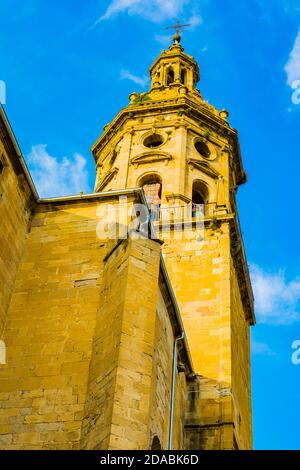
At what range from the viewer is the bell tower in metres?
18.5

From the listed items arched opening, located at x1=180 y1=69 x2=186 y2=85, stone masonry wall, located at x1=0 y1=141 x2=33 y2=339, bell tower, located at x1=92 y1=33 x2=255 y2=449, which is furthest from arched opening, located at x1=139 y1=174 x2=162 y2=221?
stone masonry wall, located at x1=0 y1=141 x2=33 y2=339

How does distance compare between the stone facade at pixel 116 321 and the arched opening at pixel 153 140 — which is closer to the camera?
the stone facade at pixel 116 321

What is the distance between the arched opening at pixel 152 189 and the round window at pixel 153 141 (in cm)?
168

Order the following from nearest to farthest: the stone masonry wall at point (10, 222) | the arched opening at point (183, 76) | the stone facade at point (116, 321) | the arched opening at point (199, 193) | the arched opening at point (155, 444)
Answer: the stone facade at point (116, 321) < the arched opening at point (155, 444) < the stone masonry wall at point (10, 222) < the arched opening at point (199, 193) < the arched opening at point (183, 76)

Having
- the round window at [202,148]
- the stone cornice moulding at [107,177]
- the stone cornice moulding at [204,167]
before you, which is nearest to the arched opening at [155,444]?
the stone cornice moulding at [204,167]

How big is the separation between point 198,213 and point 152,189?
233cm

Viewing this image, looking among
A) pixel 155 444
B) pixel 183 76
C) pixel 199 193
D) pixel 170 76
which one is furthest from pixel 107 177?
pixel 155 444

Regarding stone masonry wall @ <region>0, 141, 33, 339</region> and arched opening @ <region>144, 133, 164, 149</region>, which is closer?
stone masonry wall @ <region>0, 141, 33, 339</region>

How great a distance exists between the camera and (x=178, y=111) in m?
26.7

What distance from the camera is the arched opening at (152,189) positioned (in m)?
24.0

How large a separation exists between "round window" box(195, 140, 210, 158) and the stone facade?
2.70m

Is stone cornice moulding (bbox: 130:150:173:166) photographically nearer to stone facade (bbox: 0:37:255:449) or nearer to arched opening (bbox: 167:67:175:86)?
stone facade (bbox: 0:37:255:449)

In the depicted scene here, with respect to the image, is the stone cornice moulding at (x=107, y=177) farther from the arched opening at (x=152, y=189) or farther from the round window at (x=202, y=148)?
the round window at (x=202, y=148)
